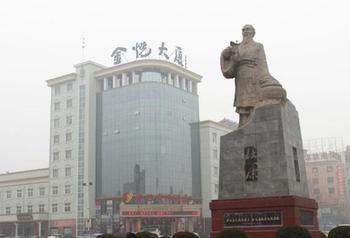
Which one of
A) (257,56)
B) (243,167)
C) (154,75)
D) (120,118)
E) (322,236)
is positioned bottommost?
(322,236)

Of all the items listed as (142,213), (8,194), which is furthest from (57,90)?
(142,213)

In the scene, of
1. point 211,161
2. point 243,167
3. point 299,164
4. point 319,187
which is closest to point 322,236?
point 299,164

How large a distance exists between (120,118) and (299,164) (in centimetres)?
4754

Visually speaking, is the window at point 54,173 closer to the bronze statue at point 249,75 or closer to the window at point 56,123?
the window at point 56,123

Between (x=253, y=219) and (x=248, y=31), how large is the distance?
6.31 metres

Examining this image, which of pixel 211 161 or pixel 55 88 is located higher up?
pixel 55 88

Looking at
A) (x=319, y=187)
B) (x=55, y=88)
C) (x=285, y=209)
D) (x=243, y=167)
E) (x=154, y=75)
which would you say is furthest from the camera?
(x=319, y=187)

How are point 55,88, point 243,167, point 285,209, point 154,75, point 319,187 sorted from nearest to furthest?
point 285,209
point 243,167
point 154,75
point 55,88
point 319,187

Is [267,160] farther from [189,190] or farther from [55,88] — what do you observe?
[55,88]

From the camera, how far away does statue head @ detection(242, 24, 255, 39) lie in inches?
691

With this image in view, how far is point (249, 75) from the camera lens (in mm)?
17125

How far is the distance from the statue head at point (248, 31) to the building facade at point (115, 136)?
43.5 metres

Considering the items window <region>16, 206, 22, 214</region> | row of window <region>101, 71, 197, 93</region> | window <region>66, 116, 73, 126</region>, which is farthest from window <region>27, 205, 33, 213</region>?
row of window <region>101, 71, 197, 93</region>

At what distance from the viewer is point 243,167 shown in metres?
16.2
